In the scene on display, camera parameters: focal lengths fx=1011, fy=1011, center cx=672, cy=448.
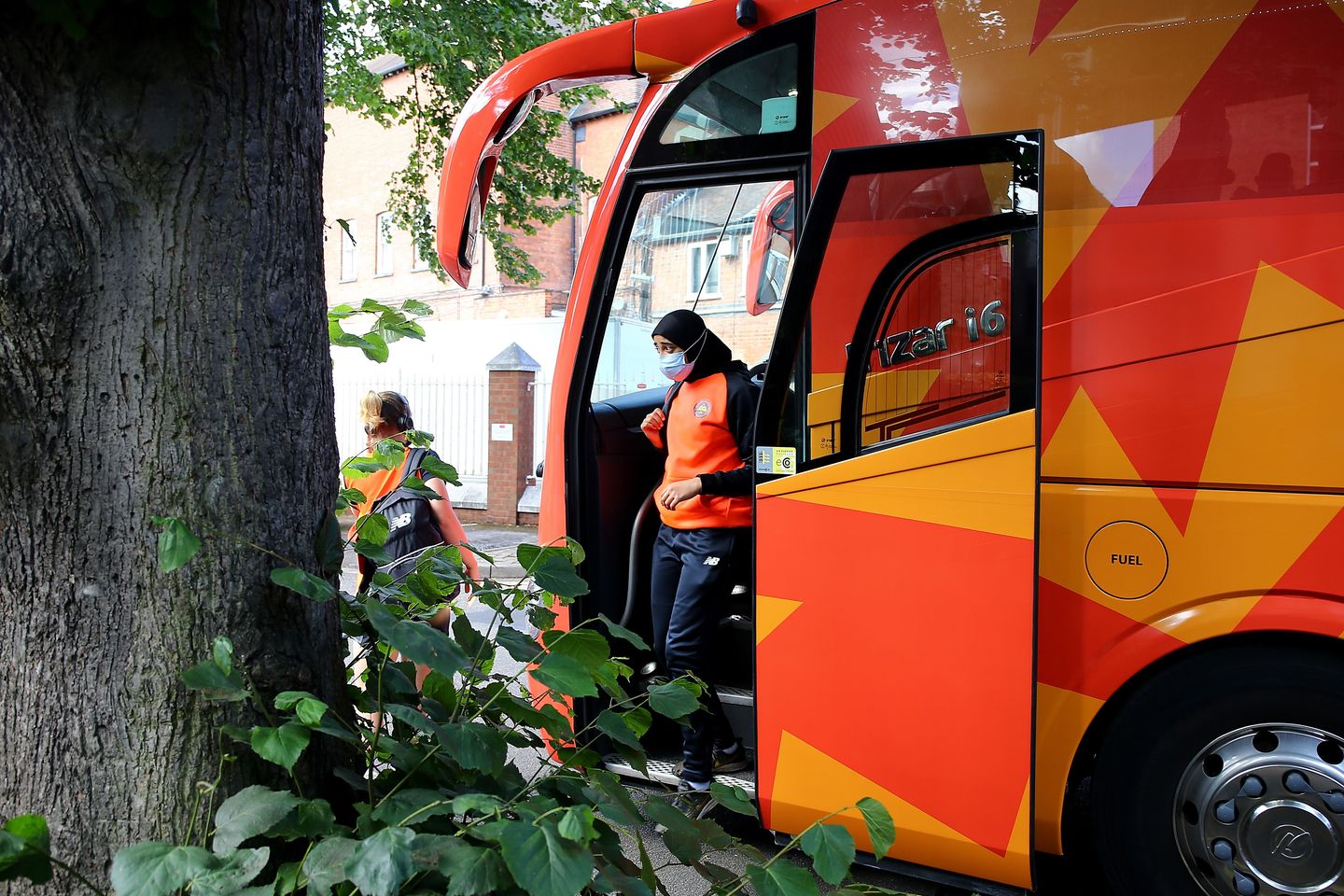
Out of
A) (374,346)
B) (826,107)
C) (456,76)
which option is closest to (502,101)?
(826,107)

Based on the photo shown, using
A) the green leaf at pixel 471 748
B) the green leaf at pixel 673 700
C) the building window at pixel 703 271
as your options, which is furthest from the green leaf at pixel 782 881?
the building window at pixel 703 271

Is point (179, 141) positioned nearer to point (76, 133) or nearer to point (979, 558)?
point (76, 133)

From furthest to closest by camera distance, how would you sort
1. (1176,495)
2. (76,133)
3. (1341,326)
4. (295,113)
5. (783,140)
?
(783,140), (1176,495), (1341,326), (295,113), (76,133)

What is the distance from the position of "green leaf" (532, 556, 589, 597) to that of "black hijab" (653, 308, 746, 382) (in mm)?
2282

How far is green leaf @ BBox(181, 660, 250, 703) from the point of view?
1392 millimetres

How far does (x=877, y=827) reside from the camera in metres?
1.58

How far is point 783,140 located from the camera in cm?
333

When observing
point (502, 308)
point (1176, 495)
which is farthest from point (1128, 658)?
point (502, 308)

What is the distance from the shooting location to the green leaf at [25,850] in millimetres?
1146

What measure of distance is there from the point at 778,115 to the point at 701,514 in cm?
145

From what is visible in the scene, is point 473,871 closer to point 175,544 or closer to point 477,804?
point 477,804

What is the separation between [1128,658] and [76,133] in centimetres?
272

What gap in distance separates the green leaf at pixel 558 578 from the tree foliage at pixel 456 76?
792 centimetres

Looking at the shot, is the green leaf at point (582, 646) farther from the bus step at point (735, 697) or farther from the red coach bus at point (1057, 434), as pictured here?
the bus step at point (735, 697)
